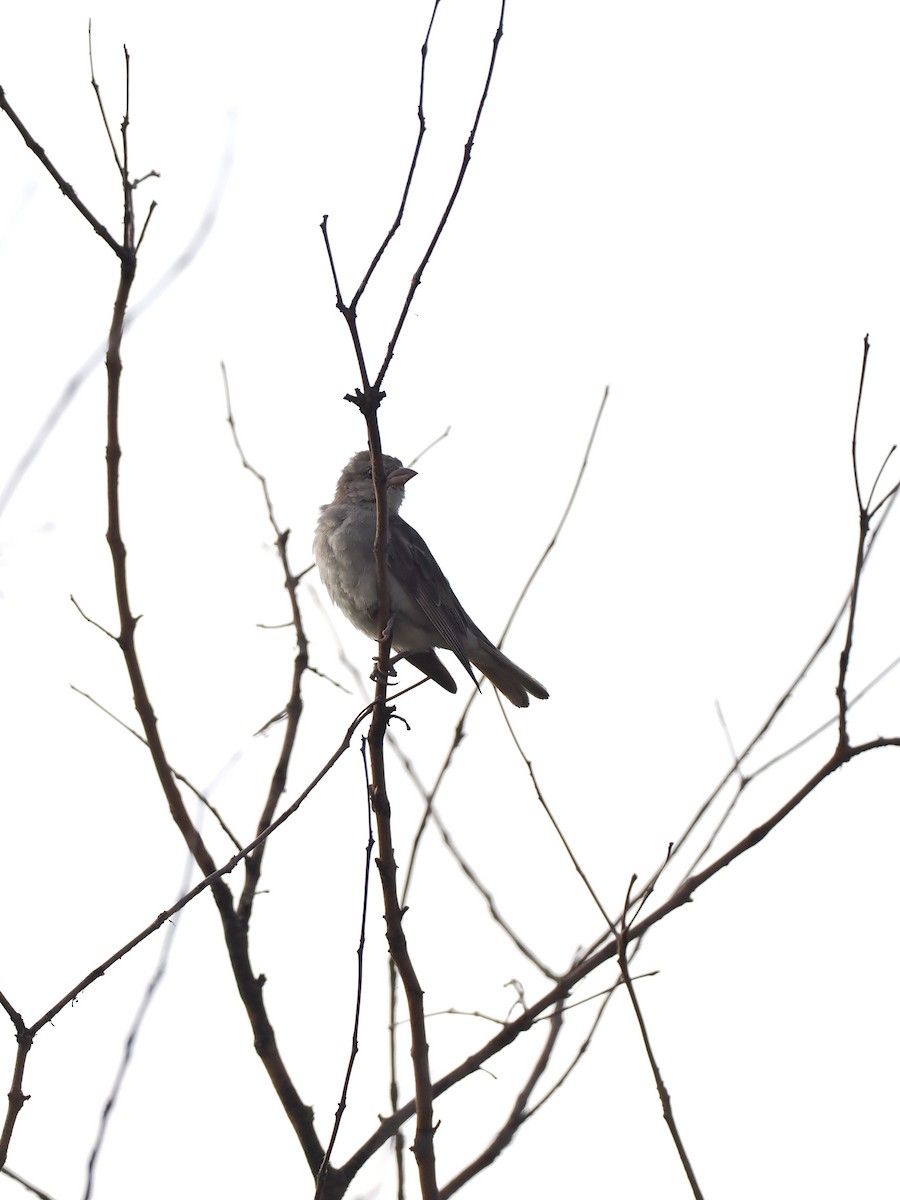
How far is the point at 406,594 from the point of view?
22.9 ft

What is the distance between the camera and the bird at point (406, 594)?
6711 millimetres

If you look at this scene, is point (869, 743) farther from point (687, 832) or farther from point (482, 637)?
point (482, 637)

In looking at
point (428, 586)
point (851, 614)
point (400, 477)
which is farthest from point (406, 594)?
point (851, 614)

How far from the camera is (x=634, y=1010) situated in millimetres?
2676

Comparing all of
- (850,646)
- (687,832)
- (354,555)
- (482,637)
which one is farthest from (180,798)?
(482,637)

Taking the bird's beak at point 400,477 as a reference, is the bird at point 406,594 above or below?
below

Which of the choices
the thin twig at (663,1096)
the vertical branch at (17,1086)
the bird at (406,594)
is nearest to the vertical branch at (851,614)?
the thin twig at (663,1096)

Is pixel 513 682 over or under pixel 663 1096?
over

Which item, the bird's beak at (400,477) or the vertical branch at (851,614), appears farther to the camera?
the bird's beak at (400,477)

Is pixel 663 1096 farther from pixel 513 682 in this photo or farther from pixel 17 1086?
pixel 513 682

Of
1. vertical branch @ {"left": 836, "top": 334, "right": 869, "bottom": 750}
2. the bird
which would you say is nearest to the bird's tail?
the bird

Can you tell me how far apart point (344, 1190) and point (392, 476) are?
4.16 meters

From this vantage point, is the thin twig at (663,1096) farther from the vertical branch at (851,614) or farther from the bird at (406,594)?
the bird at (406,594)

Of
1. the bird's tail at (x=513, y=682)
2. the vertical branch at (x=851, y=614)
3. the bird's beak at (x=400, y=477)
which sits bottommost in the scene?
the vertical branch at (x=851, y=614)
